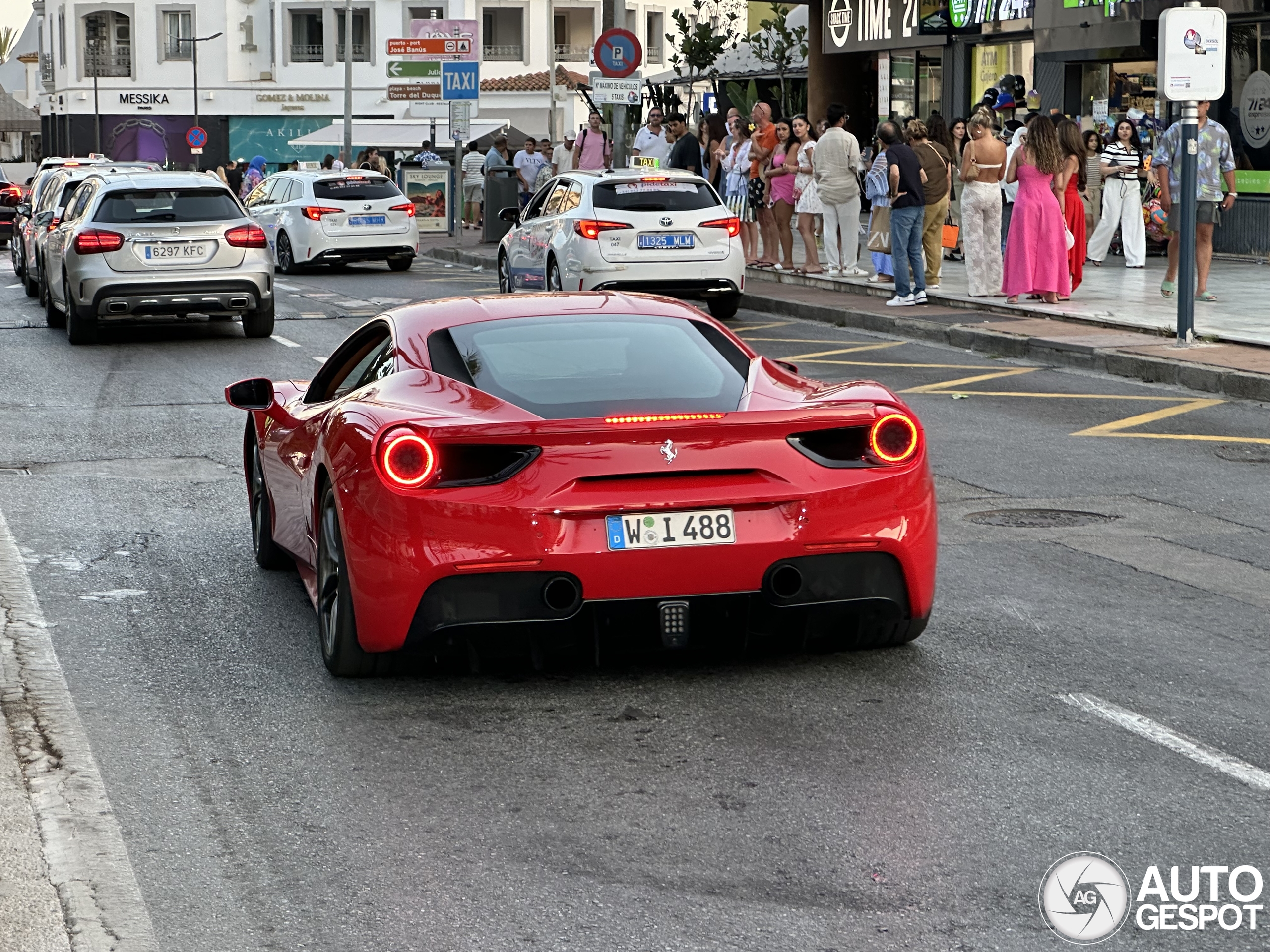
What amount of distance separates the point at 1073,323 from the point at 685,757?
42.2 feet

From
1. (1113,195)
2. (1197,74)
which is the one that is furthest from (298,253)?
(1197,74)

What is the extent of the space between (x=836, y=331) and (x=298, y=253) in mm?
12338

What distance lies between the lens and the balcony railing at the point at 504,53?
258 feet

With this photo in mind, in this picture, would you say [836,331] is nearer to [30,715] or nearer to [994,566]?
[994,566]

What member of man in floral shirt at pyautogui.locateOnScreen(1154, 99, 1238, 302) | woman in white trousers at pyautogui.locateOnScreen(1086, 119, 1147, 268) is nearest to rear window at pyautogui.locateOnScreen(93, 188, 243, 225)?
man in floral shirt at pyautogui.locateOnScreen(1154, 99, 1238, 302)

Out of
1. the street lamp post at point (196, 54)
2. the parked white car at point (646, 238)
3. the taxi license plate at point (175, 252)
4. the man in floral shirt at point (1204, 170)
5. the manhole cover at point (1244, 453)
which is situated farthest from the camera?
the street lamp post at point (196, 54)

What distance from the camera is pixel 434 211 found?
39969mm

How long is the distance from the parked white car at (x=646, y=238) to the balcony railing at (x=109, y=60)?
6689 centimetres

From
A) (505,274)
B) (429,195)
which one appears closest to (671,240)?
(505,274)

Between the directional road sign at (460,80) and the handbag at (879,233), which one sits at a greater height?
the directional road sign at (460,80)

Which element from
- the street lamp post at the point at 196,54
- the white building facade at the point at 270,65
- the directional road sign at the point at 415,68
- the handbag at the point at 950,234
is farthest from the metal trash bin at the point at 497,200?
the street lamp post at the point at 196,54

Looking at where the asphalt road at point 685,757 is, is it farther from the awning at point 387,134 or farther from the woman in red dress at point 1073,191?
the awning at point 387,134

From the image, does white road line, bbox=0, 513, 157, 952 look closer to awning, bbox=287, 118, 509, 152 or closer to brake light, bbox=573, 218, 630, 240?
brake light, bbox=573, 218, 630, 240

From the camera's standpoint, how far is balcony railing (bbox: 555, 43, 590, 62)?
260 feet
